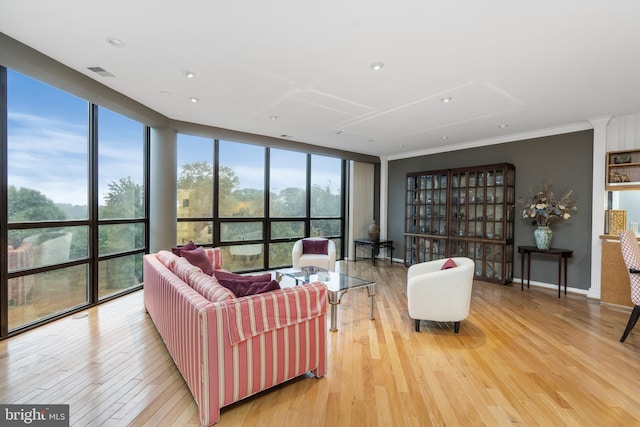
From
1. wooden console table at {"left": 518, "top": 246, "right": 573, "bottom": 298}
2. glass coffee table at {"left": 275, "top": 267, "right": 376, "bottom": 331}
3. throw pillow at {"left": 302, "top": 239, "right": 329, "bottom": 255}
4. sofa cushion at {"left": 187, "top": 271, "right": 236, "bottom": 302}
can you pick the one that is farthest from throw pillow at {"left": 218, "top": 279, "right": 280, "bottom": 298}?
wooden console table at {"left": 518, "top": 246, "right": 573, "bottom": 298}

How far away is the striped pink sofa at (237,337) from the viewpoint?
183cm

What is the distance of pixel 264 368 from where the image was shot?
80.9 inches

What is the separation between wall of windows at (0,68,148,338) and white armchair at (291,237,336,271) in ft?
8.57

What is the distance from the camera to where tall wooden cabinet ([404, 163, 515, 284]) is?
527cm

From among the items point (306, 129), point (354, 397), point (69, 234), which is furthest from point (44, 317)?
point (306, 129)

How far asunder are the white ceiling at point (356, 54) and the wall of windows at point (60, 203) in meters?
0.71

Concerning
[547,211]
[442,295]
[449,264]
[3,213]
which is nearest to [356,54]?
[449,264]

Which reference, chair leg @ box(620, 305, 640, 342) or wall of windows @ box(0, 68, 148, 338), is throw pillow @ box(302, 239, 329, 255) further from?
chair leg @ box(620, 305, 640, 342)

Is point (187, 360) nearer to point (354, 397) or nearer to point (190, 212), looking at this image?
point (354, 397)

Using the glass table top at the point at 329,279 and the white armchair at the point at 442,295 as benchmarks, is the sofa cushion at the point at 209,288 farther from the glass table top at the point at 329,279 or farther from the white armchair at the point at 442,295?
the white armchair at the point at 442,295

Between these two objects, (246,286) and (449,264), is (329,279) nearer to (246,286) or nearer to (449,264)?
(449,264)

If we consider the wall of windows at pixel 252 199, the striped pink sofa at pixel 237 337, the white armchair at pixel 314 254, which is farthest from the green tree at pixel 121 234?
the white armchair at pixel 314 254

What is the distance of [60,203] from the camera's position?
137 inches

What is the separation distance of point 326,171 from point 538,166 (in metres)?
4.10
